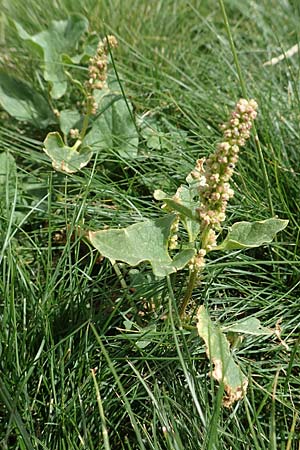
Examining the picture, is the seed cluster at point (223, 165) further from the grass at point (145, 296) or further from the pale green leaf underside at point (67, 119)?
the pale green leaf underside at point (67, 119)

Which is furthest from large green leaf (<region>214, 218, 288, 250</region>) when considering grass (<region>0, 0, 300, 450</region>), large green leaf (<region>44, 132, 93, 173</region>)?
large green leaf (<region>44, 132, 93, 173</region>)

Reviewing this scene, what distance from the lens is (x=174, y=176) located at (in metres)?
1.52

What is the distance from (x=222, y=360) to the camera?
3.30 feet

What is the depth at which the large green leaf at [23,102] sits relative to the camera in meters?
1.70

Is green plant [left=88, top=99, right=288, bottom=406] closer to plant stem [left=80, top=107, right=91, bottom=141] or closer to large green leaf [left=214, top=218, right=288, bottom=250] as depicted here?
large green leaf [left=214, top=218, right=288, bottom=250]

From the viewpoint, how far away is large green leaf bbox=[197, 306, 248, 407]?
104cm

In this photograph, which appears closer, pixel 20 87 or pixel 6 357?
pixel 6 357

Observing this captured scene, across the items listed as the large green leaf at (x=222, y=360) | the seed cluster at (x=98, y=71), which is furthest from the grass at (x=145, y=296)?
the seed cluster at (x=98, y=71)

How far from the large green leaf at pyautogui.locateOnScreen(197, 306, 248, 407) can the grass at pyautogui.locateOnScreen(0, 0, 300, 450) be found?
0.03 m

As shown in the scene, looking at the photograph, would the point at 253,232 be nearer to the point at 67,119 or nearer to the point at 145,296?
the point at 145,296

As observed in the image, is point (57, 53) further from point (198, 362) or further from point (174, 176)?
point (198, 362)

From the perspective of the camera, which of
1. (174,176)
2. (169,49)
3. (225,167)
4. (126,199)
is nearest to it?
(225,167)

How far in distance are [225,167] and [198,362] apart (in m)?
0.38

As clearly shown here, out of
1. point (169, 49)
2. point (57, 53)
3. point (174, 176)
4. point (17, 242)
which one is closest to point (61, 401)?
point (17, 242)
